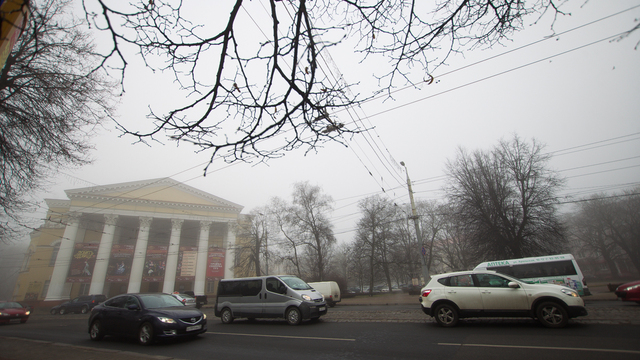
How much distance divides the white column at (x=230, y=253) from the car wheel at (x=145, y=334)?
3420cm

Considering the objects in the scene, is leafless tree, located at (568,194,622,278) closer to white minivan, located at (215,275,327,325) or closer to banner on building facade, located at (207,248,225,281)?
white minivan, located at (215,275,327,325)

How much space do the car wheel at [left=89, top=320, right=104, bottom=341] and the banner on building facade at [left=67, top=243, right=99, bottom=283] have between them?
108 ft

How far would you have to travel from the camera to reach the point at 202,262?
3844cm

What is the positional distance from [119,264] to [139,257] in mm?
2247

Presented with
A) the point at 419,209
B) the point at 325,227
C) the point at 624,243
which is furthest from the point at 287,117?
the point at 624,243

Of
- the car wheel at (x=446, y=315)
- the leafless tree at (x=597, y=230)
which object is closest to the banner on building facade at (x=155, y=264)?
the car wheel at (x=446, y=315)

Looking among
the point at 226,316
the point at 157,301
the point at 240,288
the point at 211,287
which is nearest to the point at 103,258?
the point at 211,287

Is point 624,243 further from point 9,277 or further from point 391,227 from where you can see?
point 9,277

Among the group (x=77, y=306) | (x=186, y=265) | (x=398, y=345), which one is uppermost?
(x=186, y=265)

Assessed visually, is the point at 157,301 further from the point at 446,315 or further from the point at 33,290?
the point at 33,290

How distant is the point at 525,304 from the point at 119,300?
39.8 ft

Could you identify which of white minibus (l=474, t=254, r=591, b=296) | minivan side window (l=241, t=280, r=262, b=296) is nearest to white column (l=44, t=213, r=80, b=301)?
minivan side window (l=241, t=280, r=262, b=296)

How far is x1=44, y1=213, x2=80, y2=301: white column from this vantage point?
3141 cm

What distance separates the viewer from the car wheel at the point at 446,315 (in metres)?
7.96
